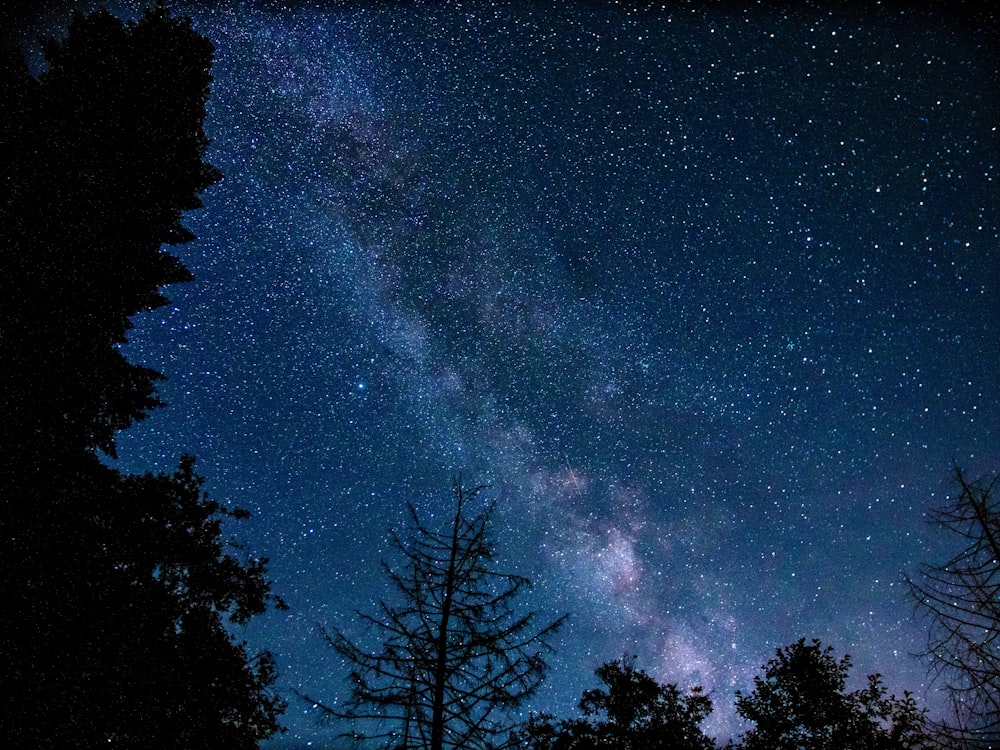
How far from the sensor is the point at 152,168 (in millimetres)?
8438

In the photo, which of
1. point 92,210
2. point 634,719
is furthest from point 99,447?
point 634,719

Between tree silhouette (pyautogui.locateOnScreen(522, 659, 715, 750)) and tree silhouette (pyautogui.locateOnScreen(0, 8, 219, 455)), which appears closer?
tree silhouette (pyautogui.locateOnScreen(0, 8, 219, 455))

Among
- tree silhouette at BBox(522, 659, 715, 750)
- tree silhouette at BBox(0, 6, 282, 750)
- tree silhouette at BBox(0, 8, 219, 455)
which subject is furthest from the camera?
tree silhouette at BBox(522, 659, 715, 750)

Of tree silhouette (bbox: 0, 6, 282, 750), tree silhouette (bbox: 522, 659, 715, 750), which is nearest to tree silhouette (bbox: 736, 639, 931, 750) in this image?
tree silhouette (bbox: 522, 659, 715, 750)

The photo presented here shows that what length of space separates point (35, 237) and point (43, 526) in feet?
13.9

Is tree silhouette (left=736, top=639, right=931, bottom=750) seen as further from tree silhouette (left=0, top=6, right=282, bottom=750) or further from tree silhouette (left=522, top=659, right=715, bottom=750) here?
tree silhouette (left=0, top=6, right=282, bottom=750)

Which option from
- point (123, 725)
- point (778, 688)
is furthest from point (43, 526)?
point (778, 688)

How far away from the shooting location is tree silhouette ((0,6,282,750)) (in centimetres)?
501

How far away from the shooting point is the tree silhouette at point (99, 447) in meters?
5.01

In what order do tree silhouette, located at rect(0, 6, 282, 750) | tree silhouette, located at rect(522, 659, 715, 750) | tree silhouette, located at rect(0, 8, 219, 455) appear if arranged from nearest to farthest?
tree silhouette, located at rect(0, 6, 282, 750) → tree silhouette, located at rect(0, 8, 219, 455) → tree silhouette, located at rect(522, 659, 715, 750)

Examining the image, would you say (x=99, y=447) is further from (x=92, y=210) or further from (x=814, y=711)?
(x=814, y=711)

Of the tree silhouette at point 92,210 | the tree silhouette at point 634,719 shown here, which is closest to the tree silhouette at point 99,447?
the tree silhouette at point 92,210

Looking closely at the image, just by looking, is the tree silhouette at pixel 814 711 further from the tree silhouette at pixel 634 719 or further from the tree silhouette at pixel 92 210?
the tree silhouette at pixel 92 210

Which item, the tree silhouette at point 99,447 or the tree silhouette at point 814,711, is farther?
the tree silhouette at point 814,711
